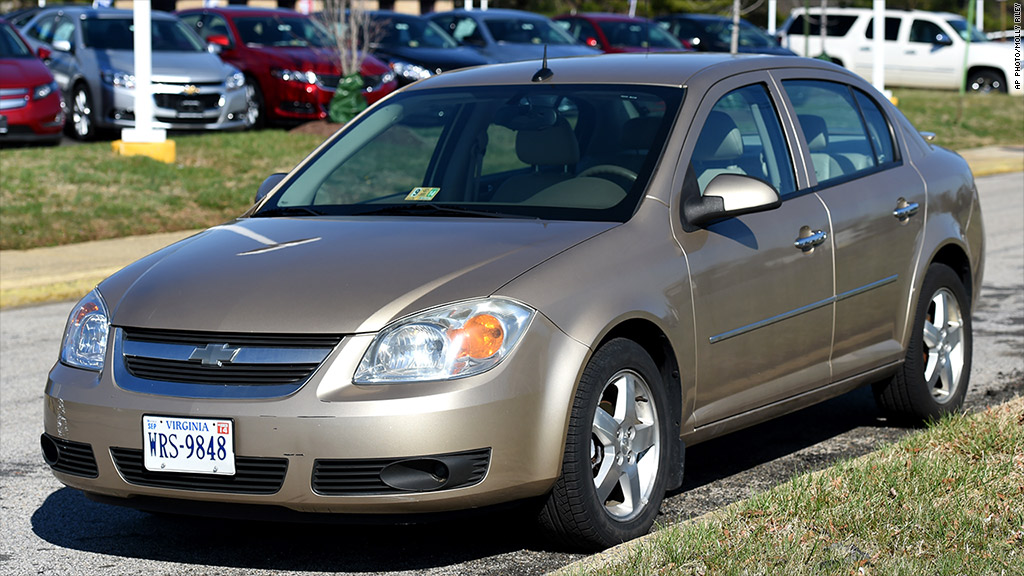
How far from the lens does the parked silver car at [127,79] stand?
59.6 feet

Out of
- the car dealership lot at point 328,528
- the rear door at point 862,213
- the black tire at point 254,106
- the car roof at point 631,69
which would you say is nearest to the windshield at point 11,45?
the black tire at point 254,106

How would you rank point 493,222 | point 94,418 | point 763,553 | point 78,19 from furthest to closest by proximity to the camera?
point 78,19
point 493,222
point 94,418
point 763,553

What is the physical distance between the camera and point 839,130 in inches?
246

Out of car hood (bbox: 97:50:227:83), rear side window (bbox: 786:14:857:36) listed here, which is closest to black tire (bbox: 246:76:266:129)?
car hood (bbox: 97:50:227:83)

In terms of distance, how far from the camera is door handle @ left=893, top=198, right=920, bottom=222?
20.1 feet

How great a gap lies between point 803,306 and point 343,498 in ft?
6.95

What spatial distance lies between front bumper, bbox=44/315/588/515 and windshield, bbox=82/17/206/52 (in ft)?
51.0

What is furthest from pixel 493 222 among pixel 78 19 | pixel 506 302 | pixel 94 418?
pixel 78 19

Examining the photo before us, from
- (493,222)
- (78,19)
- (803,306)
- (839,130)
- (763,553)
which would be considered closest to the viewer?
(763,553)

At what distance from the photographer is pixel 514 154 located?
18.5ft

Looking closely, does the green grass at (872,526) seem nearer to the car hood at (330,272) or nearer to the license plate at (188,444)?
the car hood at (330,272)

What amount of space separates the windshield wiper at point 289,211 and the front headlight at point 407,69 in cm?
1571

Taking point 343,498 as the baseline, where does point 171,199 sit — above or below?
below

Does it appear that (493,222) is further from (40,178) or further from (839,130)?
(40,178)
